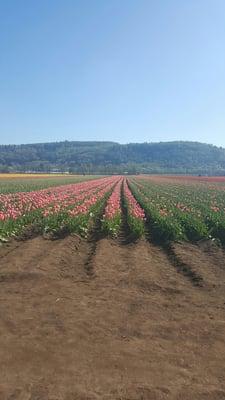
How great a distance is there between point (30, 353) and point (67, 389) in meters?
1.07

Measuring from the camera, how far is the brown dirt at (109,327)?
5105mm

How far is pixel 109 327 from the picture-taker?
269 inches

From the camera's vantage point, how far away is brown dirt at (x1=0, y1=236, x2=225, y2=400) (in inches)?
201

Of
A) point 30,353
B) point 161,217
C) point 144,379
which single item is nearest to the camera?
point 144,379

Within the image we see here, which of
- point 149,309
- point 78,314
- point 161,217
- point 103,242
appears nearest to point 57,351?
point 78,314

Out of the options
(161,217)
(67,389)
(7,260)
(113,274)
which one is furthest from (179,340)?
(161,217)

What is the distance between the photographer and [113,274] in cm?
1012

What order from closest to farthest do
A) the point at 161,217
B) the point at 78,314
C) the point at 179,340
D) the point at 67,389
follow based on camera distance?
1. the point at 67,389
2. the point at 179,340
3. the point at 78,314
4. the point at 161,217

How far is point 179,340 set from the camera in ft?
21.2

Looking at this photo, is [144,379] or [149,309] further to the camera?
[149,309]

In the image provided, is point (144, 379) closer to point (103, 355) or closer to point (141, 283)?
point (103, 355)

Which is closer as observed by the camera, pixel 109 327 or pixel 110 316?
pixel 109 327

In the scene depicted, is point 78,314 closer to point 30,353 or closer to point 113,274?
point 30,353

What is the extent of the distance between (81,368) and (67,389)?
53cm
